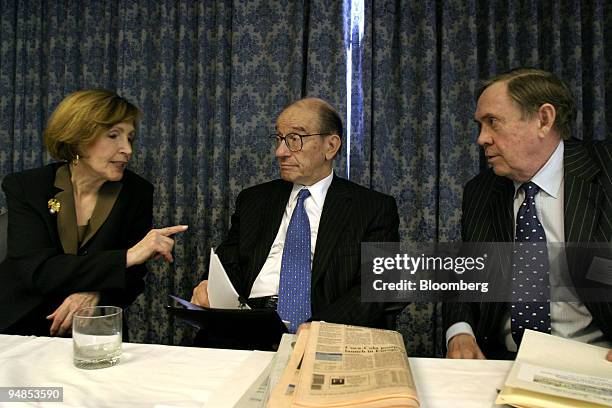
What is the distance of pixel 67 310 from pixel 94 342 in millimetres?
748

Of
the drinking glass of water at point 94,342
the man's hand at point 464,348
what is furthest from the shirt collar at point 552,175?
the drinking glass of water at point 94,342

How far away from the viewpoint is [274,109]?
2584 mm

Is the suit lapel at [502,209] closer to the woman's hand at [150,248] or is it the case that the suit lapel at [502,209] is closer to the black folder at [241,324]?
the black folder at [241,324]

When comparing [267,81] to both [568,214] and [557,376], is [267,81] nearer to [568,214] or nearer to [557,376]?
[568,214]

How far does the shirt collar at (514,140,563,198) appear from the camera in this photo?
4.74ft

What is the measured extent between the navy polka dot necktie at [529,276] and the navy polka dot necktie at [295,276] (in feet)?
2.24

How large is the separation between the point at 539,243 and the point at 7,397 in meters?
1.30

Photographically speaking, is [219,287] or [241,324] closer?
[241,324]

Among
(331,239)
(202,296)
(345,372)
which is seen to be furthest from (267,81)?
(345,372)

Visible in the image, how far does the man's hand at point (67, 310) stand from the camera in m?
1.50

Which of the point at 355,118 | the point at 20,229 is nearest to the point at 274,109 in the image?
the point at 355,118

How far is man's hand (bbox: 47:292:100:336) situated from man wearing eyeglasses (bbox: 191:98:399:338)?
13.2 inches

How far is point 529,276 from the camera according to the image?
141cm

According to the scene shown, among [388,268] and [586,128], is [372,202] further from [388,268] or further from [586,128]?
[586,128]
